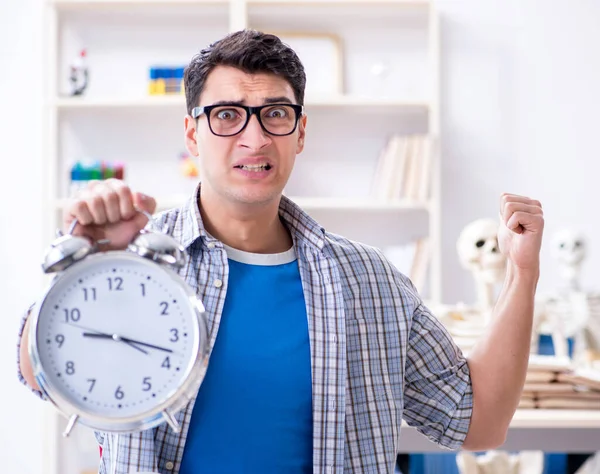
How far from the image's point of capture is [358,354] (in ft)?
4.24

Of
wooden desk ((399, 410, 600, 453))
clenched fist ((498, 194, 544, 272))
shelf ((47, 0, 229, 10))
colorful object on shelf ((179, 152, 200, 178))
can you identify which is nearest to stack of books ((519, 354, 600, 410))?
wooden desk ((399, 410, 600, 453))

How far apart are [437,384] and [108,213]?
0.67 m

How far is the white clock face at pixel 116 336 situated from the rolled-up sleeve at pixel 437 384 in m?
0.58

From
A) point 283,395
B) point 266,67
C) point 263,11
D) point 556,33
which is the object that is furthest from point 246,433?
point 556,33

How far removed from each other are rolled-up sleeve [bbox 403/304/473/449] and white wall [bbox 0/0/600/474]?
2105 mm

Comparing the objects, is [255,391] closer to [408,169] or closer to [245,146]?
[245,146]

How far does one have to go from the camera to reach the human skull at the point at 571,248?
9.70 feet

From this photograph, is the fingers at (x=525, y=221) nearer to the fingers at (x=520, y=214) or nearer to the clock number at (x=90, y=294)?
the fingers at (x=520, y=214)

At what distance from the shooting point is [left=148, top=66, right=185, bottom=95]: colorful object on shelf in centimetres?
329

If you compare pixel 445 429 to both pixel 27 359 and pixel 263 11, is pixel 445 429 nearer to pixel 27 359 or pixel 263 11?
pixel 27 359

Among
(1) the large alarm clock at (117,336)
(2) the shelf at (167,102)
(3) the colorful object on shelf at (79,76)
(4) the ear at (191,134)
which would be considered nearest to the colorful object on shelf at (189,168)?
(2) the shelf at (167,102)

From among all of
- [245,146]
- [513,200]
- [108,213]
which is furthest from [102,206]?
[513,200]

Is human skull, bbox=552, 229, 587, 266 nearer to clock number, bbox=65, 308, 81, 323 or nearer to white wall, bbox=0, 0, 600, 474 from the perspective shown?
white wall, bbox=0, 0, 600, 474

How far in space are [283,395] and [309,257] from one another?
0.79 ft
